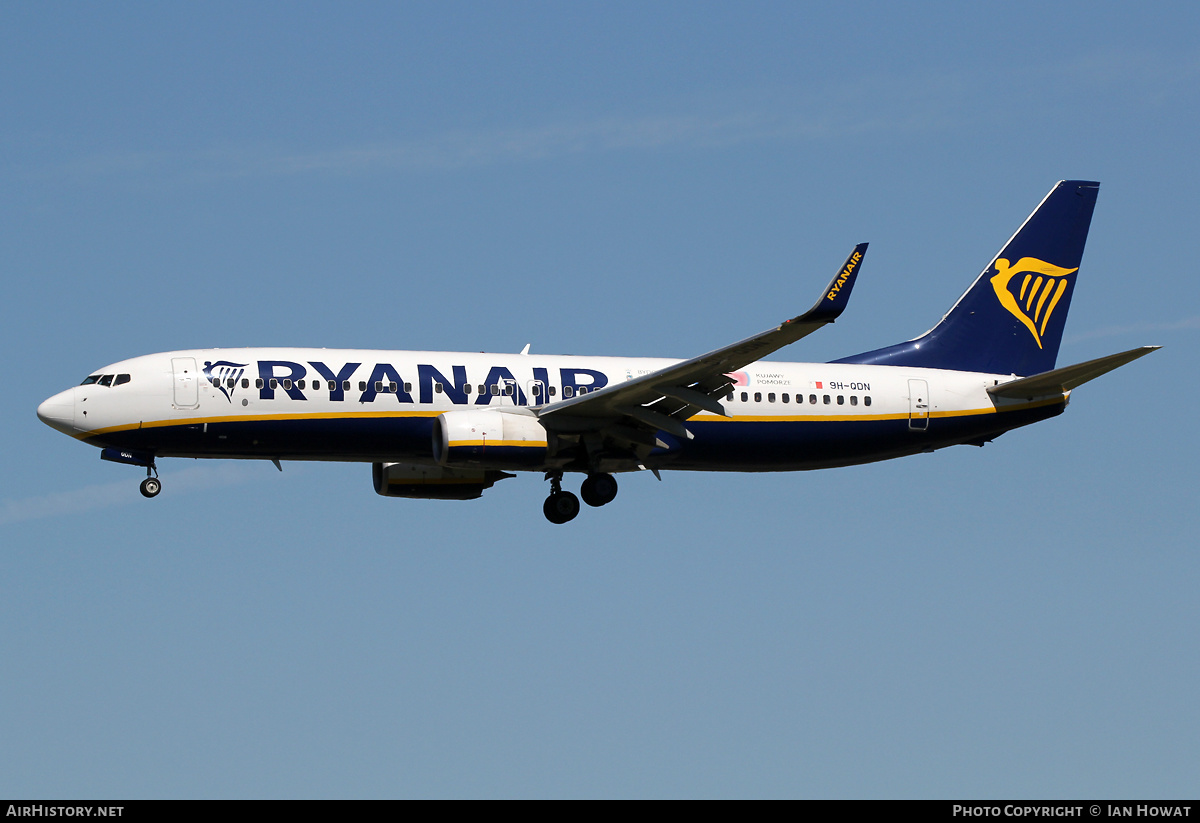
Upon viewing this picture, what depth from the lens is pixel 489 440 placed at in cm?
4038

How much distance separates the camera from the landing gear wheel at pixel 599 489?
141 feet

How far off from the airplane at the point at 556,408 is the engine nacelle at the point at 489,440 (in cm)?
4

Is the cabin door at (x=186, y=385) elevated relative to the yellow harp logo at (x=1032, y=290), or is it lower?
lower

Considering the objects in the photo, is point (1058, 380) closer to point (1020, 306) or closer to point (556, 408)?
point (1020, 306)

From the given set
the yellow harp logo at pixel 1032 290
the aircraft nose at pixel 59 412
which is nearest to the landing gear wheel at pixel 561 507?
the aircraft nose at pixel 59 412

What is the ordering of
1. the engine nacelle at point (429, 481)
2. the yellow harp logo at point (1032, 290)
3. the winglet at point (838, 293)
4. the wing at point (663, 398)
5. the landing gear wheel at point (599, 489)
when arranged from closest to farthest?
the winglet at point (838, 293)
the wing at point (663, 398)
the landing gear wheel at point (599, 489)
the engine nacelle at point (429, 481)
the yellow harp logo at point (1032, 290)

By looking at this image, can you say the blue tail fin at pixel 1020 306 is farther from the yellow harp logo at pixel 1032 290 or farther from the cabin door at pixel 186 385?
the cabin door at pixel 186 385

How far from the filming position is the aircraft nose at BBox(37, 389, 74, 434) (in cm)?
4047

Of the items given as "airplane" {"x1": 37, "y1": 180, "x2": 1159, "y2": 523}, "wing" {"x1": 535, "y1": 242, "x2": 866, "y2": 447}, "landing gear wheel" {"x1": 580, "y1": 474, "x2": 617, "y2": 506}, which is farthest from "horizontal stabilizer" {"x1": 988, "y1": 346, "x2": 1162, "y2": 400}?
"landing gear wheel" {"x1": 580, "y1": 474, "x2": 617, "y2": 506}

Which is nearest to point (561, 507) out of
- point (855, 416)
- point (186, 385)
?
point (855, 416)

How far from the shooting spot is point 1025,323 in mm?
49438
